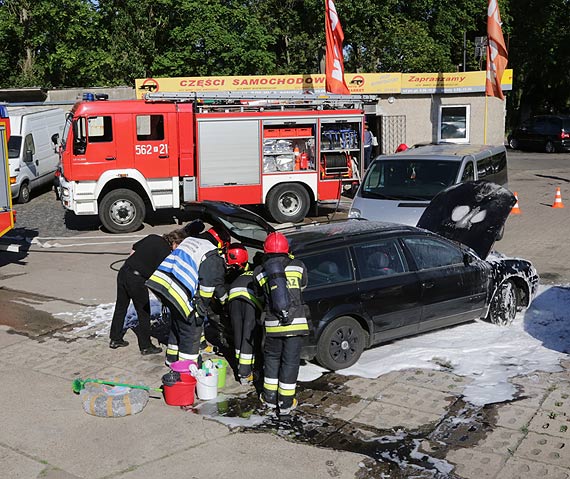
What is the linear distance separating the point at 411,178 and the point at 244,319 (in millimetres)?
6712

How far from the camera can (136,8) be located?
105ft

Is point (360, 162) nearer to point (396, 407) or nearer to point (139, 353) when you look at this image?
point (139, 353)

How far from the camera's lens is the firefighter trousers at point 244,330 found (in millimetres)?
7148

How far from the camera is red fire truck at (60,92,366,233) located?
51.1 feet

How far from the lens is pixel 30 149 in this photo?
67.3 ft

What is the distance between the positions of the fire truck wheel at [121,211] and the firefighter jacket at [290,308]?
9.80m

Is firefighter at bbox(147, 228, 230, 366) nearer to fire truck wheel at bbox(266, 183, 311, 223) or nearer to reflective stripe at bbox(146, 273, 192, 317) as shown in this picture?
reflective stripe at bbox(146, 273, 192, 317)

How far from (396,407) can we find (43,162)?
16.8 metres

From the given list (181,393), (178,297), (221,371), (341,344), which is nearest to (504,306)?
(341,344)

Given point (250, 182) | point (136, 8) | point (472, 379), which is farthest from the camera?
point (136, 8)

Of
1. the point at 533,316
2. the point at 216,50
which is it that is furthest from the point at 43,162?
the point at 533,316

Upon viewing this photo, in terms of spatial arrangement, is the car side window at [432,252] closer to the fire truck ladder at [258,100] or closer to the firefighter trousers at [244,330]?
the firefighter trousers at [244,330]

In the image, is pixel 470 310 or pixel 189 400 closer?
pixel 189 400

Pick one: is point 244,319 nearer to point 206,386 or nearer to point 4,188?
point 206,386
